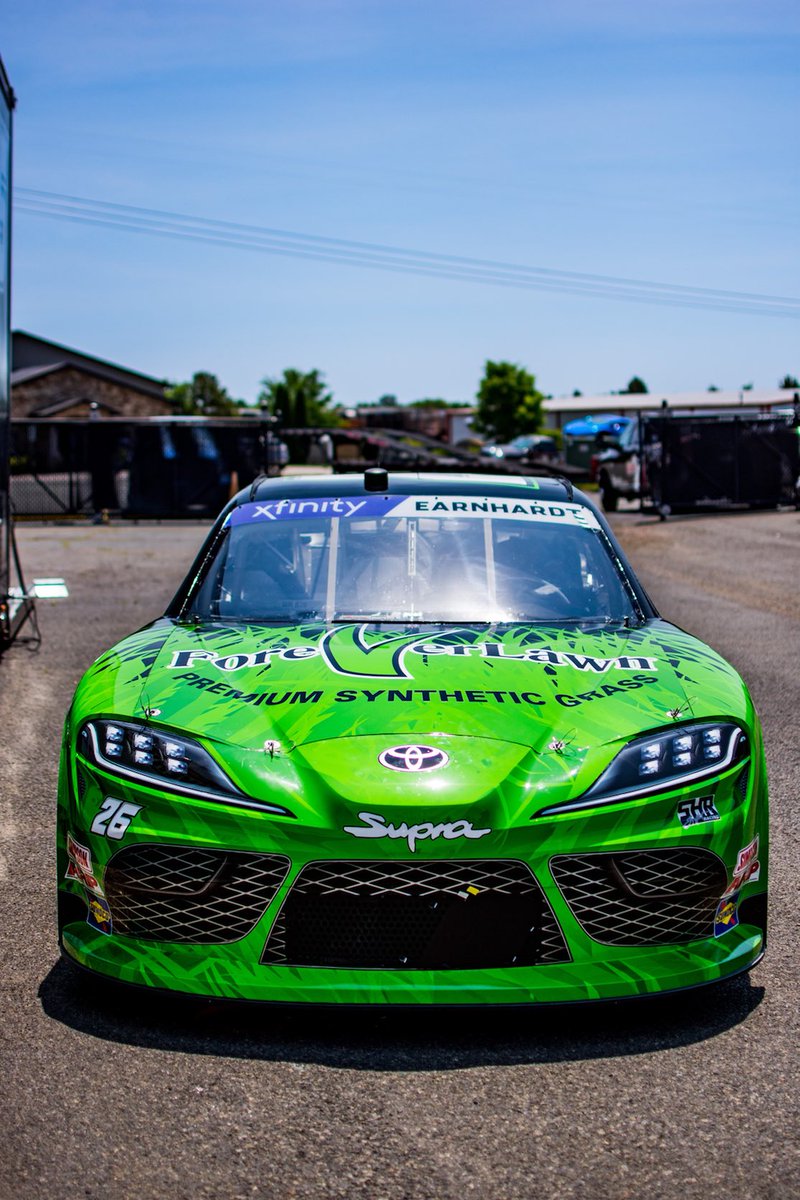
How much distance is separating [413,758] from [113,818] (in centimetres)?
79

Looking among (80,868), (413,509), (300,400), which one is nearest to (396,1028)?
(80,868)

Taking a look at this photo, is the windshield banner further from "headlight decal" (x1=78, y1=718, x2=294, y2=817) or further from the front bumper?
the front bumper

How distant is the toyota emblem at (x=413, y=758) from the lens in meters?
3.53

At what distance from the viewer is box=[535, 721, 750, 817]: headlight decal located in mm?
3510

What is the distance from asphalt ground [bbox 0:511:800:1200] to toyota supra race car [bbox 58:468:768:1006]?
0.17m

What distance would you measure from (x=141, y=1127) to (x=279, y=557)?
2.51 meters

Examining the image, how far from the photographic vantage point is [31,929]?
448cm

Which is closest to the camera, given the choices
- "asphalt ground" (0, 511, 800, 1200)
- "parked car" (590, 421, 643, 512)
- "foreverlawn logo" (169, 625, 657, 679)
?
"asphalt ground" (0, 511, 800, 1200)

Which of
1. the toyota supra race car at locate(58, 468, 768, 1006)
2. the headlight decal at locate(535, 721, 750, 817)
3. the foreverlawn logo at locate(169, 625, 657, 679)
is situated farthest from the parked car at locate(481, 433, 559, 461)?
the headlight decal at locate(535, 721, 750, 817)

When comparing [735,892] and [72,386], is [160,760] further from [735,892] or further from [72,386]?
[72,386]

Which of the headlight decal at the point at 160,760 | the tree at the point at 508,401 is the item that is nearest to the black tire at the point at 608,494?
the headlight decal at the point at 160,760

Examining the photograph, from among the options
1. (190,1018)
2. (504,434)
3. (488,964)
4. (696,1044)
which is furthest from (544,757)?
(504,434)

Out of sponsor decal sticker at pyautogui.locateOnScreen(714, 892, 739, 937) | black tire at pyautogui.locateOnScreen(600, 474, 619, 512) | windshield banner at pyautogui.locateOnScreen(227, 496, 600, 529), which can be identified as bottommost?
black tire at pyautogui.locateOnScreen(600, 474, 619, 512)

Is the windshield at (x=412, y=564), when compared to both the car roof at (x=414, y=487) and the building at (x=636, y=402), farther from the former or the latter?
the building at (x=636, y=402)
